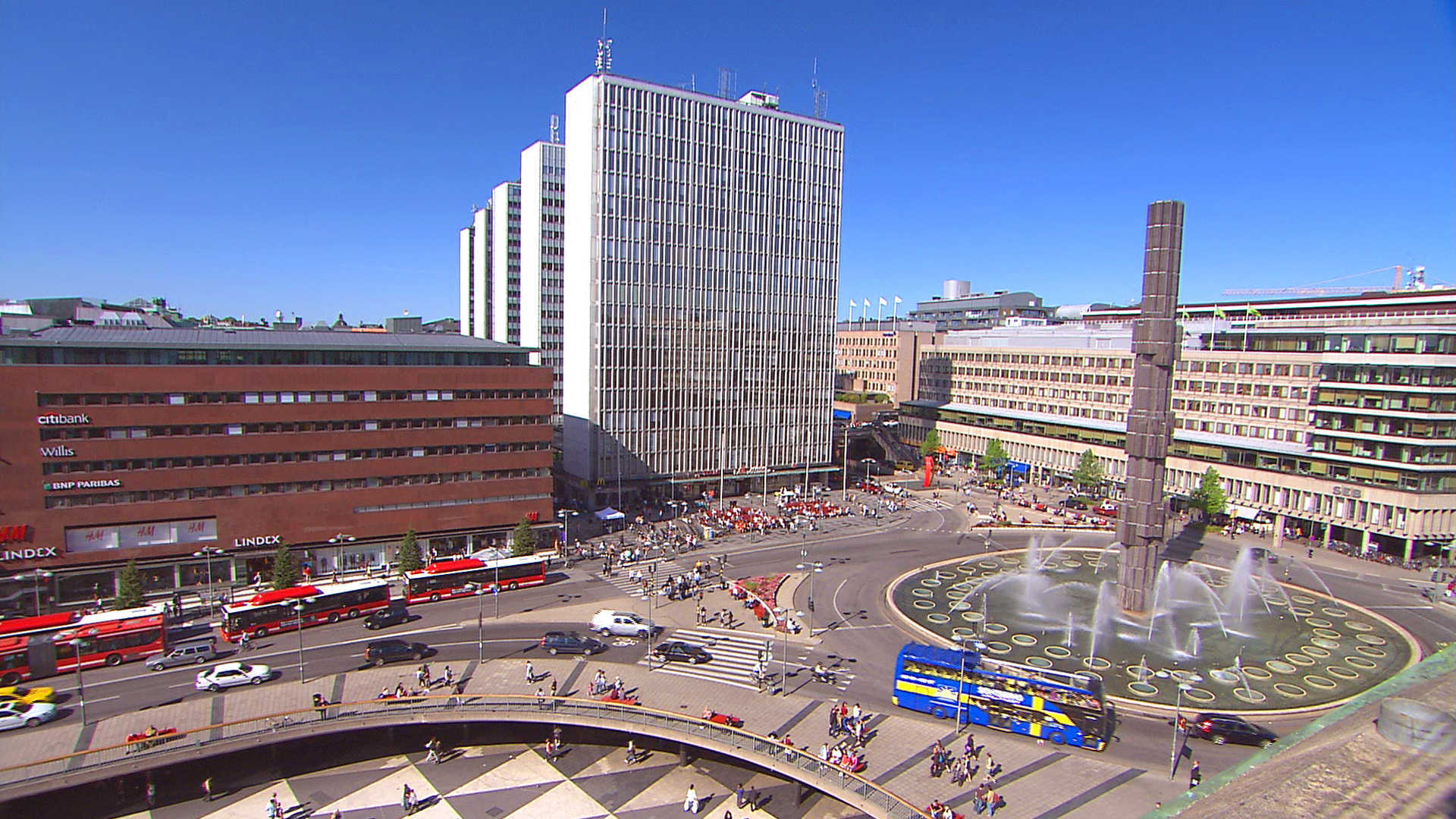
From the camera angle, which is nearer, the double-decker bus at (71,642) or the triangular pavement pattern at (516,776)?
the triangular pavement pattern at (516,776)

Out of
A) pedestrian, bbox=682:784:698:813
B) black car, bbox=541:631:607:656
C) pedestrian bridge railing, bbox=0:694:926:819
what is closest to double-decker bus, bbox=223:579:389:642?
black car, bbox=541:631:607:656

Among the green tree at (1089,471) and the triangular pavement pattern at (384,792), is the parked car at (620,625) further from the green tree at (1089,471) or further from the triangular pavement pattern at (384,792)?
the green tree at (1089,471)

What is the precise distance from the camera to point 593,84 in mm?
90250

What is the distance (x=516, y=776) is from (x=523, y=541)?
103 feet

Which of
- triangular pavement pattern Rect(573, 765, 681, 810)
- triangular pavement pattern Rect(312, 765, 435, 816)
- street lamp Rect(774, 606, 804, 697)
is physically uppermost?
street lamp Rect(774, 606, 804, 697)

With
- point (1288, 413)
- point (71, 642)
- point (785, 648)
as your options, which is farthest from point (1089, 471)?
point (71, 642)

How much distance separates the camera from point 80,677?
134 ft

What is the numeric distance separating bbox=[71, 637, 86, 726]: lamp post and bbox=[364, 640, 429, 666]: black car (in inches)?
541

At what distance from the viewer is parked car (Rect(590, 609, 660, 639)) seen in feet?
176

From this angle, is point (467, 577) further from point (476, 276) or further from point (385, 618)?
point (476, 276)

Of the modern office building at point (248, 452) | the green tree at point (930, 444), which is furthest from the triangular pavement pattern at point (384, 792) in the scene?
the green tree at point (930, 444)

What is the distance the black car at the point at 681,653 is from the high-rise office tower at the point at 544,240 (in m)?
83.1

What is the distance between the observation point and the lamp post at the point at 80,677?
40688 mm

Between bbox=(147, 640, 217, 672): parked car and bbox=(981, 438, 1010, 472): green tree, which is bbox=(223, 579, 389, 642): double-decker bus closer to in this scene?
bbox=(147, 640, 217, 672): parked car
